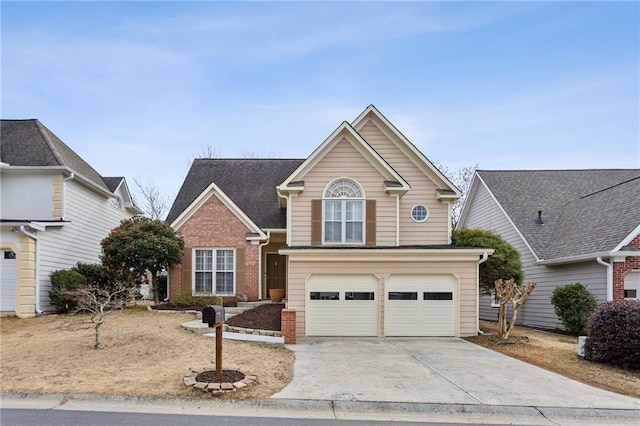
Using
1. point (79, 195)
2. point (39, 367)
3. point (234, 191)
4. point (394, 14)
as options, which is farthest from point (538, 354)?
point (79, 195)

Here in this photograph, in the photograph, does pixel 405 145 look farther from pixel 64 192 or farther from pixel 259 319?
pixel 64 192

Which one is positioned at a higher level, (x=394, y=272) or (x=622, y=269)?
(x=622, y=269)

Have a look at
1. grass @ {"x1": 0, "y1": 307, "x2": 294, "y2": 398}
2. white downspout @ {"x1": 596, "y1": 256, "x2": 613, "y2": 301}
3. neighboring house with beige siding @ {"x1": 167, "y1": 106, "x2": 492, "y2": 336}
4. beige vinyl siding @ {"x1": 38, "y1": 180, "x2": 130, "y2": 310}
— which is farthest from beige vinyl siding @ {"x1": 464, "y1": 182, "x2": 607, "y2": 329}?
beige vinyl siding @ {"x1": 38, "y1": 180, "x2": 130, "y2": 310}

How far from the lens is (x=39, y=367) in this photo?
9.35 metres

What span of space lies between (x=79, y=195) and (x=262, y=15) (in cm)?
1257

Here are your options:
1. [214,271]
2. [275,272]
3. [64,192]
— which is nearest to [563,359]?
[275,272]

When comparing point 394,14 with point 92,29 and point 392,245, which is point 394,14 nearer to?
point 392,245

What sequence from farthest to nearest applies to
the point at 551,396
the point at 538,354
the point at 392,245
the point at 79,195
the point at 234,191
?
the point at 234,191, the point at 79,195, the point at 392,245, the point at 538,354, the point at 551,396

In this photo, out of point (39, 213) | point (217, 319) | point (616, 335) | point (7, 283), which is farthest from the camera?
point (39, 213)

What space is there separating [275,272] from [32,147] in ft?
38.2

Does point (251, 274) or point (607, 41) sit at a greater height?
point (607, 41)

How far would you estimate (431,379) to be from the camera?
9070mm

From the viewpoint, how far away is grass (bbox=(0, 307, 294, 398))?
26.6ft

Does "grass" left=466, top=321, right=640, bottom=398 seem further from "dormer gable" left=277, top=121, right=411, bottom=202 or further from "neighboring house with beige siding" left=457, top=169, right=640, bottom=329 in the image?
"dormer gable" left=277, top=121, right=411, bottom=202
